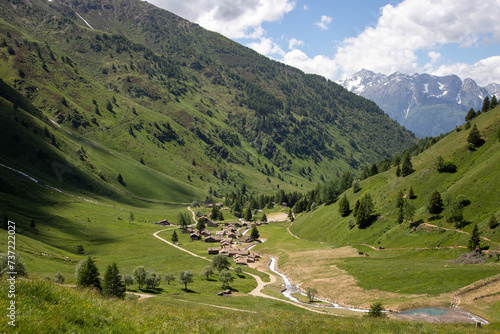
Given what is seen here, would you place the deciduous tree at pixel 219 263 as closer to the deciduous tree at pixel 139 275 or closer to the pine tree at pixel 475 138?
the deciduous tree at pixel 139 275

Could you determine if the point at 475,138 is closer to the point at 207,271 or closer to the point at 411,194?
the point at 411,194

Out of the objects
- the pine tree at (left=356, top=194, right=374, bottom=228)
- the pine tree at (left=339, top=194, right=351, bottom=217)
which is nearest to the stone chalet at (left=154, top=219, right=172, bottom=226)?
the pine tree at (left=339, top=194, right=351, bottom=217)

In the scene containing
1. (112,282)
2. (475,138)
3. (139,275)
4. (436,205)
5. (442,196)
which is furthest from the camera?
(475,138)

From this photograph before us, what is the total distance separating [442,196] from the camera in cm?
8944

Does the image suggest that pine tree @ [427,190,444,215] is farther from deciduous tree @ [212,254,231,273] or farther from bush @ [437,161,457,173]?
deciduous tree @ [212,254,231,273]

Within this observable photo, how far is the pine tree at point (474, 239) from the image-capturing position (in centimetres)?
6512

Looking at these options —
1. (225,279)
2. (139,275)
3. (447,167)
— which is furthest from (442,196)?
(139,275)

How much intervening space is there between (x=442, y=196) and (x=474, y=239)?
27.0 metres

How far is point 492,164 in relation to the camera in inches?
3317

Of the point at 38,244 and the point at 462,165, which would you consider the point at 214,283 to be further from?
the point at 462,165

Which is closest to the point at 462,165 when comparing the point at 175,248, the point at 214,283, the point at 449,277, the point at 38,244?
the point at 449,277

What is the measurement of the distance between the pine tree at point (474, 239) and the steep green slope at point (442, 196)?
5.84ft

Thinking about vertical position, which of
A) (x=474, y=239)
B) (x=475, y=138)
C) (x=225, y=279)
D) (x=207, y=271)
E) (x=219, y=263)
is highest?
(x=475, y=138)

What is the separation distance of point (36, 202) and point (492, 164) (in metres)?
204
